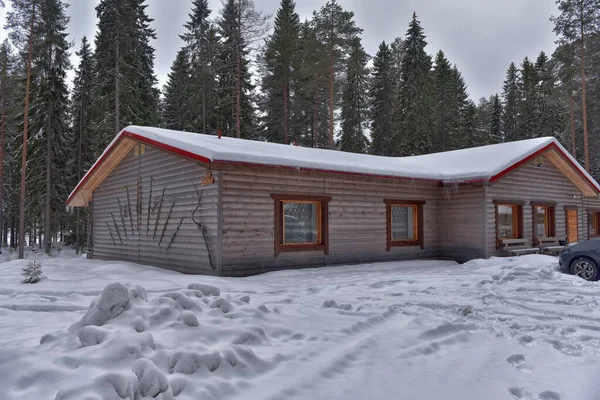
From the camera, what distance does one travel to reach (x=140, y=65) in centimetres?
2609

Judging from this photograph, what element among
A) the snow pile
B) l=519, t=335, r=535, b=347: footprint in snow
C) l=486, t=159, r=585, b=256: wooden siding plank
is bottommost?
l=519, t=335, r=535, b=347: footprint in snow

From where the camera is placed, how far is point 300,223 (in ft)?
38.3

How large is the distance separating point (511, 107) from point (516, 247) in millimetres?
35190

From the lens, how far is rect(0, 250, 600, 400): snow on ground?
10.8 ft

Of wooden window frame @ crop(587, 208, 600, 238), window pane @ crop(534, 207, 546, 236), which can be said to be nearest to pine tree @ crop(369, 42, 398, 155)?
wooden window frame @ crop(587, 208, 600, 238)

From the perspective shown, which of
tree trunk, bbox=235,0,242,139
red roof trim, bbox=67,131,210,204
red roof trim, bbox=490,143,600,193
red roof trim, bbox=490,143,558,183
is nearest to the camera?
red roof trim, bbox=67,131,210,204

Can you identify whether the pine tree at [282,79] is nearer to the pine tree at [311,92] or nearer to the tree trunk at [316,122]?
the pine tree at [311,92]

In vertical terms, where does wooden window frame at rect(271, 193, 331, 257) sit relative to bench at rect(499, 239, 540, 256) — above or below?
above

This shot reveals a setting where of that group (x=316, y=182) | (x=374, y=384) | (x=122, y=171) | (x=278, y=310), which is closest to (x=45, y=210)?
(x=122, y=171)

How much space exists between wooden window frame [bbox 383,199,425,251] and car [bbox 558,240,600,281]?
4857mm

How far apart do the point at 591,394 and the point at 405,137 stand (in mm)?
29693

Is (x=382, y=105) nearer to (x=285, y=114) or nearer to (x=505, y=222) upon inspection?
(x=285, y=114)

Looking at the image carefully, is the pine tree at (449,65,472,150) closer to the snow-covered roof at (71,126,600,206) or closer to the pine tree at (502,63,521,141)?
the pine tree at (502,63,521,141)

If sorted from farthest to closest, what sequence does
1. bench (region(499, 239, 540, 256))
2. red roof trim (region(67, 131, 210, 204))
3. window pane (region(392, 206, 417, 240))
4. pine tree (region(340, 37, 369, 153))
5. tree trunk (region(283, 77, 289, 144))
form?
pine tree (region(340, 37, 369, 153)) < tree trunk (region(283, 77, 289, 144)) < bench (region(499, 239, 540, 256)) < window pane (region(392, 206, 417, 240)) < red roof trim (region(67, 131, 210, 204))
